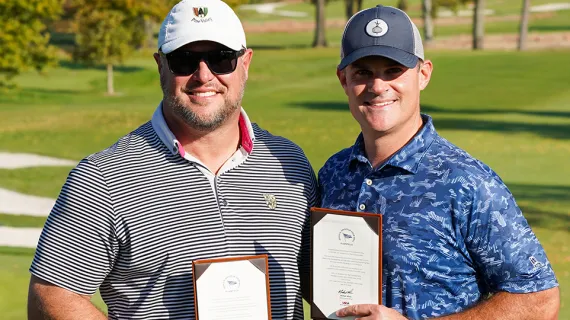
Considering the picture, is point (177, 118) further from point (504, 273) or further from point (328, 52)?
A: point (328, 52)

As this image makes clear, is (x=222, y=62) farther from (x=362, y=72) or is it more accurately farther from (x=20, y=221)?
(x=20, y=221)

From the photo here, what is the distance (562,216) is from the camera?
13.1 meters

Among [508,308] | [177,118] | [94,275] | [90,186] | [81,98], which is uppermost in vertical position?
[81,98]

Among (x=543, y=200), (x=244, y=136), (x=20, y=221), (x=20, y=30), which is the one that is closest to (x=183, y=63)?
(x=244, y=136)

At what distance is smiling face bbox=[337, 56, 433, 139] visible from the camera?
3.85 meters

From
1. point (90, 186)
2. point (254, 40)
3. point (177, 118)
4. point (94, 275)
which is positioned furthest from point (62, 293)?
point (254, 40)

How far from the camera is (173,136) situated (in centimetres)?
392

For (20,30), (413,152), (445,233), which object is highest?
(20,30)

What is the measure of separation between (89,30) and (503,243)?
33.3m

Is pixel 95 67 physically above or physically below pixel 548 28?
below

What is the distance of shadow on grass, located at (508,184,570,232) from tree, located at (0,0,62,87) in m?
14.0

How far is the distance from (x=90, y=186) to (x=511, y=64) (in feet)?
117

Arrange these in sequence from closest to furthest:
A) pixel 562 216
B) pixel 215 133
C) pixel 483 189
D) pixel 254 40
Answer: pixel 483 189, pixel 215 133, pixel 562 216, pixel 254 40

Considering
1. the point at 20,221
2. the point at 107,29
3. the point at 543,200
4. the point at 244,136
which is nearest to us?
the point at 244,136
